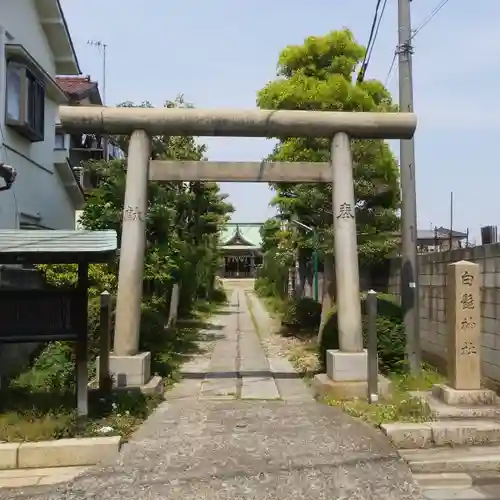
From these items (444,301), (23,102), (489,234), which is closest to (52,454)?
(444,301)

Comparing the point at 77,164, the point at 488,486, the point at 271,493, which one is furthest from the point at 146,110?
the point at 77,164

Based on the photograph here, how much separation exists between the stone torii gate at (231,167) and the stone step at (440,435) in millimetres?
2272

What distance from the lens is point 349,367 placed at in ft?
30.7

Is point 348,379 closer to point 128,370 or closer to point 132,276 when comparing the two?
point 128,370

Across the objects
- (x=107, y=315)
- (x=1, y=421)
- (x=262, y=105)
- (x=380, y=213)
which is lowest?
(x=1, y=421)

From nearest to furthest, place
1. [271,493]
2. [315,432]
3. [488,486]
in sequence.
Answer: [271,493] < [488,486] < [315,432]

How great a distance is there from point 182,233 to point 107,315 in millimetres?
9549

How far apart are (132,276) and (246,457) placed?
4.03 meters

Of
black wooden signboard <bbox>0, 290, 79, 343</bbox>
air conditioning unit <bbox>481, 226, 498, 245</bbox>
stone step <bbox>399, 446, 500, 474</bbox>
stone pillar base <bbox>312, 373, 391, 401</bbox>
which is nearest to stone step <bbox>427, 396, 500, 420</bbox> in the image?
stone step <bbox>399, 446, 500, 474</bbox>

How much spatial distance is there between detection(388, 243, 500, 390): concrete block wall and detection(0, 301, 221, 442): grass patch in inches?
199

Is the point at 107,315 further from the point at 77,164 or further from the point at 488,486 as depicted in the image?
the point at 77,164

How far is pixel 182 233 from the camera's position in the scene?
18.3 m

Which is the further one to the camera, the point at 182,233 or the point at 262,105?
the point at 182,233

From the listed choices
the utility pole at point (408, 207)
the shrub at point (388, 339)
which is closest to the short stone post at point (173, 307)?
the shrub at point (388, 339)
